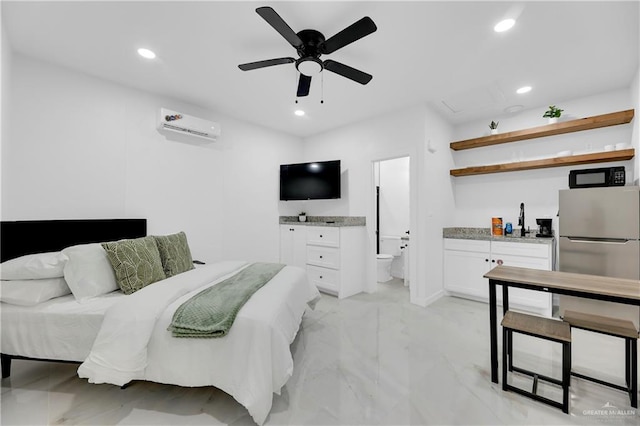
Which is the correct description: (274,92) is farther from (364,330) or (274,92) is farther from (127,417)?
(127,417)

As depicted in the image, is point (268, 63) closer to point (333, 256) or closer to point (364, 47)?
point (364, 47)

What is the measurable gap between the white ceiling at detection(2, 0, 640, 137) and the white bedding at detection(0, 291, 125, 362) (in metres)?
2.14

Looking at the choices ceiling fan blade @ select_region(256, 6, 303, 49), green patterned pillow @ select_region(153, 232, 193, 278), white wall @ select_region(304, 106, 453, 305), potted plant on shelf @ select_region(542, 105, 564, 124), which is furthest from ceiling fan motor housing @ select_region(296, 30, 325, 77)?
potted plant on shelf @ select_region(542, 105, 564, 124)

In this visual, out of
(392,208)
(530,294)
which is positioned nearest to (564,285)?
(530,294)

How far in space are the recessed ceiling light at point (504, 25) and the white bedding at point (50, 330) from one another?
353cm

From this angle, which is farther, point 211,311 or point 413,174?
point 413,174

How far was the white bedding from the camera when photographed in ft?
5.52

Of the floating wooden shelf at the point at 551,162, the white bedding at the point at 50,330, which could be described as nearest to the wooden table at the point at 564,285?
the floating wooden shelf at the point at 551,162

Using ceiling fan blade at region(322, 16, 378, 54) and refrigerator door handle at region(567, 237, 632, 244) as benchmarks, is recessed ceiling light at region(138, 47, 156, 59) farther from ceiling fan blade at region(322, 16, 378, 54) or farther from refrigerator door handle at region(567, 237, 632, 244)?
refrigerator door handle at region(567, 237, 632, 244)

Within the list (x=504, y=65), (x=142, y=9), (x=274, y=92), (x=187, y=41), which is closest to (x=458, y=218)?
(x=504, y=65)

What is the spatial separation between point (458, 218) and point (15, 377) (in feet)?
17.3

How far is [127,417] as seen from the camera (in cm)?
158

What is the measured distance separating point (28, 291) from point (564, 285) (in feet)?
11.5

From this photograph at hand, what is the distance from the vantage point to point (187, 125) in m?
3.33
